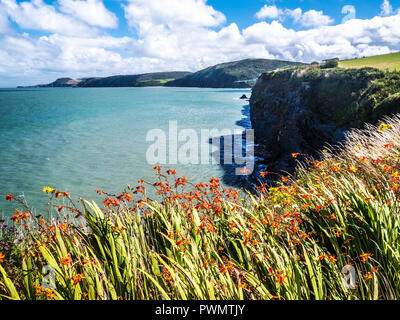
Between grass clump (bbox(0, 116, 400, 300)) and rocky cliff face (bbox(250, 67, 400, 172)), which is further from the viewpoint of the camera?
rocky cliff face (bbox(250, 67, 400, 172))

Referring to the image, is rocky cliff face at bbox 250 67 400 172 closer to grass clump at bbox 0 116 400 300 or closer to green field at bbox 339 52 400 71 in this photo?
green field at bbox 339 52 400 71

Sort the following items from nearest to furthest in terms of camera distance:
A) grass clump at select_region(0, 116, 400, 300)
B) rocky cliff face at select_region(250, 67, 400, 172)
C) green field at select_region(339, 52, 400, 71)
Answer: grass clump at select_region(0, 116, 400, 300), rocky cliff face at select_region(250, 67, 400, 172), green field at select_region(339, 52, 400, 71)

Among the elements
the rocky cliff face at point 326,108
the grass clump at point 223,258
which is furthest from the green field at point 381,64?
the grass clump at point 223,258

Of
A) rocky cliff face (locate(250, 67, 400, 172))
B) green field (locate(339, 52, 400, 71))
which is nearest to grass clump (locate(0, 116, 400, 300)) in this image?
rocky cliff face (locate(250, 67, 400, 172))

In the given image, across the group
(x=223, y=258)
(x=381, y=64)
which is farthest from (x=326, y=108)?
(x=223, y=258)

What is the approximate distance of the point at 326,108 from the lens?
21156 mm

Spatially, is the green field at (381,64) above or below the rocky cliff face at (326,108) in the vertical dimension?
above

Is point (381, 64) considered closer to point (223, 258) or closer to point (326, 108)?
point (326, 108)

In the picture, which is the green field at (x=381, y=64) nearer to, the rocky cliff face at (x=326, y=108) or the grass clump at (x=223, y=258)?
the rocky cliff face at (x=326, y=108)

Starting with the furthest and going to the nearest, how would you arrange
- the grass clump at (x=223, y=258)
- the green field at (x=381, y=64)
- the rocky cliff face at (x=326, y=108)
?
1. the green field at (x=381, y=64)
2. the rocky cliff face at (x=326, y=108)
3. the grass clump at (x=223, y=258)

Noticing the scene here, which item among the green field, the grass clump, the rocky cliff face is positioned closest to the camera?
the grass clump

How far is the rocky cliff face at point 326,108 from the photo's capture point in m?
16.2

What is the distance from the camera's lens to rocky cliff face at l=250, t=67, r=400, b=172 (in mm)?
16234

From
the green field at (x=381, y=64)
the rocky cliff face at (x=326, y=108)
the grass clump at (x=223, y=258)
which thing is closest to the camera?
the grass clump at (x=223, y=258)
